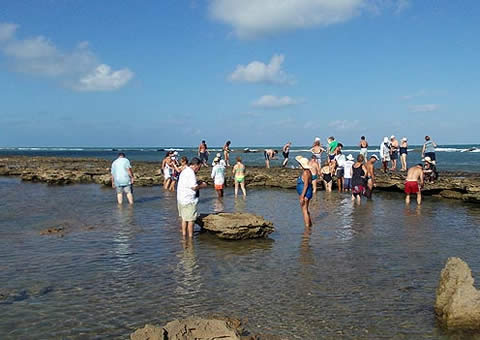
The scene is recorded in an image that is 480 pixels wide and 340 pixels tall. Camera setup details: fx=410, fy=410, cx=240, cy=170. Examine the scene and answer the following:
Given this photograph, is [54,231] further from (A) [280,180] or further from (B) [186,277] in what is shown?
(A) [280,180]

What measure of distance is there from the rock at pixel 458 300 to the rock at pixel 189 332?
3.01 m

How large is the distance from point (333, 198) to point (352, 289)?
39.1ft

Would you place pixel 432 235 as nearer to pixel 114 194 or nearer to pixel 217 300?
pixel 217 300

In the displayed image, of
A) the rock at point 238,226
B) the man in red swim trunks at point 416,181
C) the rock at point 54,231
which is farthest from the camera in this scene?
the man in red swim trunks at point 416,181

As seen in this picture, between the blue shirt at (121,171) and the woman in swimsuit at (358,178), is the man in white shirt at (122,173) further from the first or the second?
the woman in swimsuit at (358,178)

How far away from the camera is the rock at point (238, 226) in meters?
10.2

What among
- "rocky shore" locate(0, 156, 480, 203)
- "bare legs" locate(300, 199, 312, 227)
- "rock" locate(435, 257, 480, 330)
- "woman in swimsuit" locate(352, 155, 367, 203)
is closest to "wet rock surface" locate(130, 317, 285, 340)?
"rock" locate(435, 257, 480, 330)

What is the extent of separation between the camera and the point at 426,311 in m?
5.94

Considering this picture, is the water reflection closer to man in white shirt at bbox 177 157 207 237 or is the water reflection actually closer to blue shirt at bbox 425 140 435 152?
man in white shirt at bbox 177 157 207 237

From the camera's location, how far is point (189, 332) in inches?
177

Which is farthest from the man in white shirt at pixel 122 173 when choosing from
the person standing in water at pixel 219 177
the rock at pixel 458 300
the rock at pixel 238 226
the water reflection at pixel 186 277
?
the rock at pixel 458 300

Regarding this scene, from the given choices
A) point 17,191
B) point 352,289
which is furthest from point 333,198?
point 17,191

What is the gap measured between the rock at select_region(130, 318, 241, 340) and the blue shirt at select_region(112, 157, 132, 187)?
38.0 feet

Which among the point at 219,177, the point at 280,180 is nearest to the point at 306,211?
the point at 219,177
